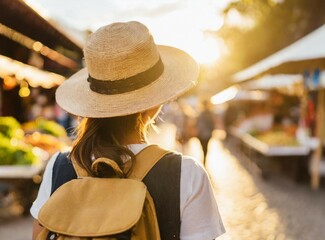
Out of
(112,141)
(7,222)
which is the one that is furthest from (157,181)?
(7,222)

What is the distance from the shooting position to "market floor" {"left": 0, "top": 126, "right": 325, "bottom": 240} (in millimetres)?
6707

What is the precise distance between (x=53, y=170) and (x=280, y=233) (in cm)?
528

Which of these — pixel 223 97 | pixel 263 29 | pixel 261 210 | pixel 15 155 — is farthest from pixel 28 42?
pixel 263 29

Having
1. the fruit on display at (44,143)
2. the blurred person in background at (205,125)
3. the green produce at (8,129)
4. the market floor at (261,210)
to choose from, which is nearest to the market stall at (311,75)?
the market floor at (261,210)

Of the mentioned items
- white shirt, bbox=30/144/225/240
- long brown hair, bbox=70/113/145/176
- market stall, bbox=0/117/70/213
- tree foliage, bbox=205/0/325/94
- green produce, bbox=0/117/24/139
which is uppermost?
long brown hair, bbox=70/113/145/176

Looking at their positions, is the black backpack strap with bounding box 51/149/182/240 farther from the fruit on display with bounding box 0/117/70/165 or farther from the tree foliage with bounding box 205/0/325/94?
the tree foliage with bounding box 205/0/325/94

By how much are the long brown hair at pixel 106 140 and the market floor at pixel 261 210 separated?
4660 millimetres

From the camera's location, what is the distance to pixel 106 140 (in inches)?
73.4

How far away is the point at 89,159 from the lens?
5.96ft

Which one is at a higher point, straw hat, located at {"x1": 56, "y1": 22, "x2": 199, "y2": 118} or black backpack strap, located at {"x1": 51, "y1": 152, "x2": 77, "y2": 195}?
straw hat, located at {"x1": 56, "y1": 22, "x2": 199, "y2": 118}

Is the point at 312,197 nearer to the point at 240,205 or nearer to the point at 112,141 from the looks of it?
the point at 240,205

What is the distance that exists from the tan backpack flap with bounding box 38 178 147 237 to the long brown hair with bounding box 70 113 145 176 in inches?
2.7

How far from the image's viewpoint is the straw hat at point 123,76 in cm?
190

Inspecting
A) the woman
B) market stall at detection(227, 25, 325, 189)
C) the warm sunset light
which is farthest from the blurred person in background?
the woman
